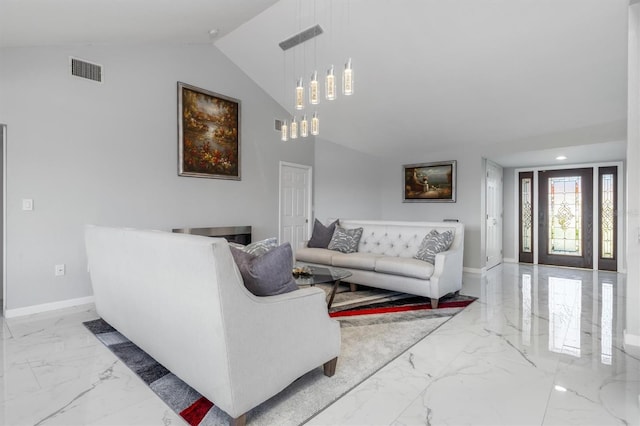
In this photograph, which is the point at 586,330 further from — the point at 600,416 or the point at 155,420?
the point at 155,420

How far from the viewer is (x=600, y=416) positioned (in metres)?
Answer: 1.73

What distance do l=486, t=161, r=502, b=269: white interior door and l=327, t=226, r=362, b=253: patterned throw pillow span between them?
2.92m

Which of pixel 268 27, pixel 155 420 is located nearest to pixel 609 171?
pixel 268 27

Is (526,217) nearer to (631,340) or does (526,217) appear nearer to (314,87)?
(631,340)

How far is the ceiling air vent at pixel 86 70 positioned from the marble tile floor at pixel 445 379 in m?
2.60

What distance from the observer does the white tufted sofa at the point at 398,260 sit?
3662 millimetres

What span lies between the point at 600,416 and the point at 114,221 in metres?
4.60

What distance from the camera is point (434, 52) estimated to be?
153 inches

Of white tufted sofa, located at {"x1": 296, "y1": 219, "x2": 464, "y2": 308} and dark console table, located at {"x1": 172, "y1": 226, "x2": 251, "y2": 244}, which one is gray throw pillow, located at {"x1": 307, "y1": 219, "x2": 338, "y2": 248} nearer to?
white tufted sofa, located at {"x1": 296, "y1": 219, "x2": 464, "y2": 308}

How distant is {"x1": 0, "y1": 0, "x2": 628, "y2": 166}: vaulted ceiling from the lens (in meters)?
3.14

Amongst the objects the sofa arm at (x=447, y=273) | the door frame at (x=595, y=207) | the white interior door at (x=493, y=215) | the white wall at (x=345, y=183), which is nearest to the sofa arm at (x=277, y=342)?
the sofa arm at (x=447, y=273)

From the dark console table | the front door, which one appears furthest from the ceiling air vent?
the front door

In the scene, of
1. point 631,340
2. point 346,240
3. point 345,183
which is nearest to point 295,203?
point 345,183

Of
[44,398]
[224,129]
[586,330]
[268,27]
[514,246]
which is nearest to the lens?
[44,398]
